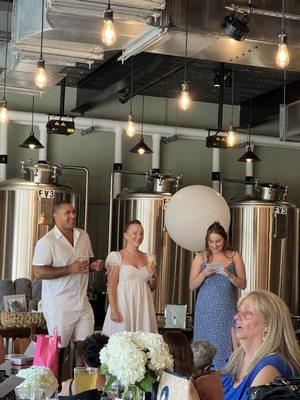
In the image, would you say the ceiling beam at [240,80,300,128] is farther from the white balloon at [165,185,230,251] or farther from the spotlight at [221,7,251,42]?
the spotlight at [221,7,251,42]

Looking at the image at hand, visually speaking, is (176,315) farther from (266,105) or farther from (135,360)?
(266,105)

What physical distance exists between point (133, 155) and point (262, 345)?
9.47m

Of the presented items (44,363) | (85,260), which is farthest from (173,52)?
(44,363)

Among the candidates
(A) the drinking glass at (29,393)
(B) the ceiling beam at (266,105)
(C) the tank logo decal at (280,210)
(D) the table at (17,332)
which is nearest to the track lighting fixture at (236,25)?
(D) the table at (17,332)

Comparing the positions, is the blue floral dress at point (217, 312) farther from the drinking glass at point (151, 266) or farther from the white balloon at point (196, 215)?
the white balloon at point (196, 215)

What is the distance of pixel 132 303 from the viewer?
266 inches

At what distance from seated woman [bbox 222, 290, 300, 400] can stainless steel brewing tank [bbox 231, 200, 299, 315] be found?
322 inches

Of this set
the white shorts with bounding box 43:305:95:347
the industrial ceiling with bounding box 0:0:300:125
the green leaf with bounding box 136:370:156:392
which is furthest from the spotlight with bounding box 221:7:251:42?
the green leaf with bounding box 136:370:156:392

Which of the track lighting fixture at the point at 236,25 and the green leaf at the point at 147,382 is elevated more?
the track lighting fixture at the point at 236,25

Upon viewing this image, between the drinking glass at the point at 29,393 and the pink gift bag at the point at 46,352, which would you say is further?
the pink gift bag at the point at 46,352

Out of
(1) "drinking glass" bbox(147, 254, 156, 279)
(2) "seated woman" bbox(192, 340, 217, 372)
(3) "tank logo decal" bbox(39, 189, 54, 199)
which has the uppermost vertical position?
(3) "tank logo decal" bbox(39, 189, 54, 199)

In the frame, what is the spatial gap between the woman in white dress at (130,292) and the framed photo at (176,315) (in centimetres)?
60

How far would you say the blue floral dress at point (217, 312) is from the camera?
6449 millimetres

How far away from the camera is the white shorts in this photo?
637 centimetres
